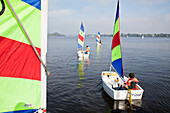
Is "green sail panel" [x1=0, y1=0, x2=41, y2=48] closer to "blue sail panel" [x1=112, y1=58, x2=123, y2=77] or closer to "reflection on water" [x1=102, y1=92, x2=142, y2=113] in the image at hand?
→ "reflection on water" [x1=102, y1=92, x2=142, y2=113]

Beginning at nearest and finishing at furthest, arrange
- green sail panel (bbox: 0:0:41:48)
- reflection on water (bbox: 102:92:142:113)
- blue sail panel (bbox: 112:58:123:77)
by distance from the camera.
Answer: green sail panel (bbox: 0:0:41:48) < reflection on water (bbox: 102:92:142:113) < blue sail panel (bbox: 112:58:123:77)

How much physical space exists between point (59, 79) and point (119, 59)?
25.7 ft

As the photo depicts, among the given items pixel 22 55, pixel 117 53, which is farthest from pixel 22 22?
pixel 117 53

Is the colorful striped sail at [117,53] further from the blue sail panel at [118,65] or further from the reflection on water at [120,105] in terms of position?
the reflection on water at [120,105]

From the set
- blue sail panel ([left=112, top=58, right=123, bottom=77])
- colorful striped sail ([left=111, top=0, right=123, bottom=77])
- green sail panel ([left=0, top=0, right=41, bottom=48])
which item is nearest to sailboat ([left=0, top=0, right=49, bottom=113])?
green sail panel ([left=0, top=0, right=41, bottom=48])

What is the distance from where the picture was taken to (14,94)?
2350 mm

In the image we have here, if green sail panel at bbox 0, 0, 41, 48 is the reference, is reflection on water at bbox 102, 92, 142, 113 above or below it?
A: below

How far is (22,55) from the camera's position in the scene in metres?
2.39

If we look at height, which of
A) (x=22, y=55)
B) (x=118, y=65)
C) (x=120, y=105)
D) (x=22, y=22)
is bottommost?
(x=120, y=105)

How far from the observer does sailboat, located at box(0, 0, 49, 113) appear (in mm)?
2160

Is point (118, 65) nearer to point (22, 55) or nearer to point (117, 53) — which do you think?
point (117, 53)

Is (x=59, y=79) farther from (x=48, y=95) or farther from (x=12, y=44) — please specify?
(x=12, y=44)

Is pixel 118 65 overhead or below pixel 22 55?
below

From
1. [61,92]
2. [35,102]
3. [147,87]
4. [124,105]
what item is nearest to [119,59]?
[124,105]
